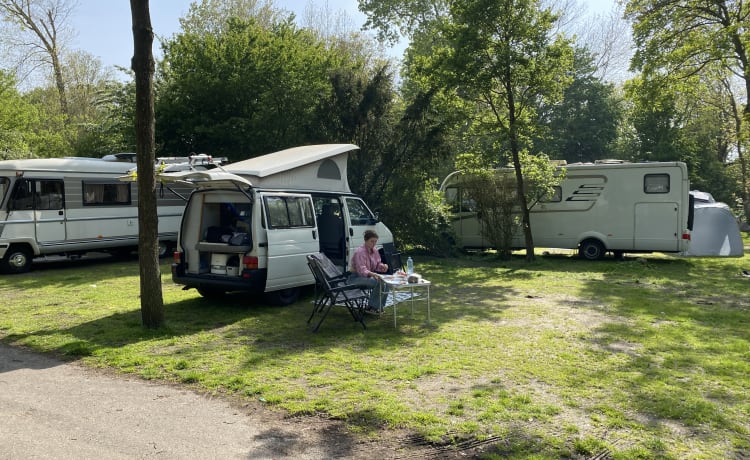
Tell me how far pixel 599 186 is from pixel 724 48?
635 cm

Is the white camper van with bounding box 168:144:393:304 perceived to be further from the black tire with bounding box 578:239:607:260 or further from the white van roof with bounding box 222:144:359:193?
the black tire with bounding box 578:239:607:260

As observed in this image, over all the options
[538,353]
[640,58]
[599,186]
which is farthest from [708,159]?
[538,353]

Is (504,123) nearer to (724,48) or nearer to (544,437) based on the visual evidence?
(724,48)

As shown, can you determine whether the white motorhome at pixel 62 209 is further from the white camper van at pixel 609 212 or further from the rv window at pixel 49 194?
the white camper van at pixel 609 212

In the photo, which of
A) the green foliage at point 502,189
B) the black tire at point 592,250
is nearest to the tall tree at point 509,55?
the green foliage at point 502,189

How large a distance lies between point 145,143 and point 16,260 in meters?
8.09

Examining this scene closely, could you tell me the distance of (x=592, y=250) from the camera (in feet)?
52.0

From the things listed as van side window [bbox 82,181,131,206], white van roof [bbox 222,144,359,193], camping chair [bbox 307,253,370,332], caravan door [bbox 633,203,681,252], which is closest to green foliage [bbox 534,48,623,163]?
caravan door [bbox 633,203,681,252]

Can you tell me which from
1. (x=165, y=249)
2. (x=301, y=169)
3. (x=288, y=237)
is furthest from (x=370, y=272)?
(x=165, y=249)

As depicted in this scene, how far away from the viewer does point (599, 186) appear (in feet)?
51.0

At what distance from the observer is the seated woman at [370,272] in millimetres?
7492

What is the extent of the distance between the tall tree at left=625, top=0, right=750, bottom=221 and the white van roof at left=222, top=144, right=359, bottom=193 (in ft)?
43.2

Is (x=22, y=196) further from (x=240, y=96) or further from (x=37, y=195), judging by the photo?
(x=240, y=96)

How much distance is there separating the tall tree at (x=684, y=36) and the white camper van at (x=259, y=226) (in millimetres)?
13822
